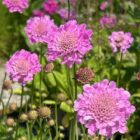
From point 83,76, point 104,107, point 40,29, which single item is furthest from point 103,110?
point 40,29

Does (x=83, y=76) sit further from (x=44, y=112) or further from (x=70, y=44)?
(x=44, y=112)

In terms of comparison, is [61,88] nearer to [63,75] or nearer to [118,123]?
[63,75]

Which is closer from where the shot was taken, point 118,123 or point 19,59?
point 118,123

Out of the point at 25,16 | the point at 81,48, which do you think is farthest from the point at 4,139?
the point at 25,16

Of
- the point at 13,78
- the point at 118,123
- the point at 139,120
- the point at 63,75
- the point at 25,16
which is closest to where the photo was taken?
the point at 118,123

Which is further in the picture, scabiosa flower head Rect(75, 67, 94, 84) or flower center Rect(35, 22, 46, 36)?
flower center Rect(35, 22, 46, 36)

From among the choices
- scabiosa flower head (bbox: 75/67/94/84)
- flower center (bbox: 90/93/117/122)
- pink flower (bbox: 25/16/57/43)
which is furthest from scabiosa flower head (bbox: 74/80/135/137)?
pink flower (bbox: 25/16/57/43)

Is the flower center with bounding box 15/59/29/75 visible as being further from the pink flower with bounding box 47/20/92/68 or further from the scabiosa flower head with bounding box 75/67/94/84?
the scabiosa flower head with bounding box 75/67/94/84
